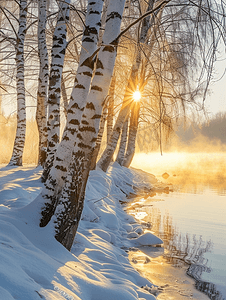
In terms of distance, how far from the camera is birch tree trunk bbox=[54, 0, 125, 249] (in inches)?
117

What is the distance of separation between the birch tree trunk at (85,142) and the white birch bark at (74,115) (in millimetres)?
204

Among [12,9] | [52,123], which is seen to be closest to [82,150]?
[52,123]

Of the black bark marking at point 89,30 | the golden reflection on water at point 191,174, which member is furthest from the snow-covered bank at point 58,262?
the golden reflection on water at point 191,174

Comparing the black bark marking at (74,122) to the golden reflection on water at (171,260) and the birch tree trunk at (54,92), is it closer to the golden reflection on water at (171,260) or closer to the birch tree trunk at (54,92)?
the golden reflection on water at (171,260)

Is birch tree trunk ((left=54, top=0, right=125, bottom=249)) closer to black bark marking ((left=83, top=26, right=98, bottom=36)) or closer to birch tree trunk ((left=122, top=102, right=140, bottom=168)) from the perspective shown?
black bark marking ((left=83, top=26, right=98, bottom=36))

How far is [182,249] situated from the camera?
4594 mm

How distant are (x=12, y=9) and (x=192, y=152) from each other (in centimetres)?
4807

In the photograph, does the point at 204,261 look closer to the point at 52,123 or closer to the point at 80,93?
the point at 80,93

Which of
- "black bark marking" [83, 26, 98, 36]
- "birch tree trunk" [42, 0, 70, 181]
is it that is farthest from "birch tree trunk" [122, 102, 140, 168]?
"black bark marking" [83, 26, 98, 36]

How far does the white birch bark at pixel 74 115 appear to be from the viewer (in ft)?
10.5

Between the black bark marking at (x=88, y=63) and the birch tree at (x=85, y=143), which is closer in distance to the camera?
the birch tree at (x=85, y=143)

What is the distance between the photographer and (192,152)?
53750 millimetres

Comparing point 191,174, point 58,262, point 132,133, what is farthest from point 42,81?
point 191,174

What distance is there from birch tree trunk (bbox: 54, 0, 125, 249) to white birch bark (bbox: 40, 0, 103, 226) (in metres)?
0.20
